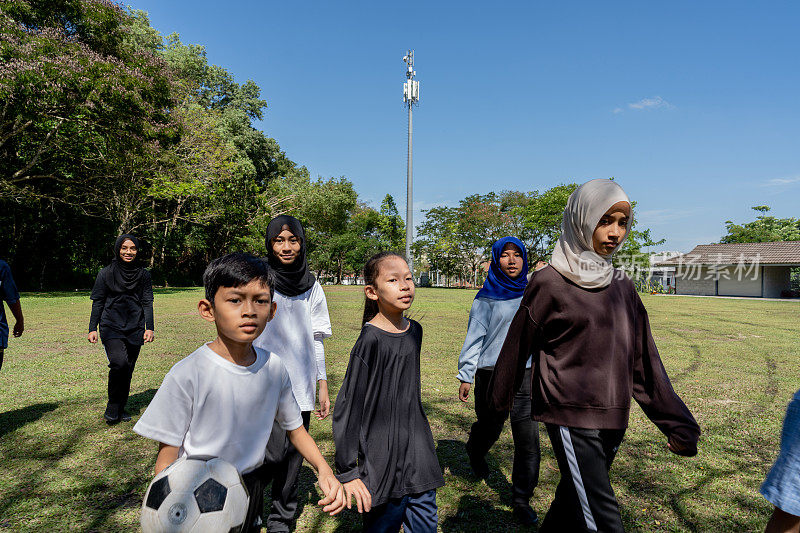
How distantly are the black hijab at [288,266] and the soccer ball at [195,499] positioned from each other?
1805mm

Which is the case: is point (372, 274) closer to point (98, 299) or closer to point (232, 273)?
point (232, 273)

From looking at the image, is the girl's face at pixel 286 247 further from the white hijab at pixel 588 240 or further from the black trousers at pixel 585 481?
the black trousers at pixel 585 481

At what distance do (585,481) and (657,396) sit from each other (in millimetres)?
596

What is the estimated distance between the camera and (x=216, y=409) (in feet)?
6.27

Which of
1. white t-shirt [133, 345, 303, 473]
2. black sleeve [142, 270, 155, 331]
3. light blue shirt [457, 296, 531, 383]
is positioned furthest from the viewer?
black sleeve [142, 270, 155, 331]

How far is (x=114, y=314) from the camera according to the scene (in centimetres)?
539

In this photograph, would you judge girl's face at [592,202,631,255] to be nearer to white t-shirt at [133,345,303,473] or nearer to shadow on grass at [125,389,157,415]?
white t-shirt at [133,345,303,473]

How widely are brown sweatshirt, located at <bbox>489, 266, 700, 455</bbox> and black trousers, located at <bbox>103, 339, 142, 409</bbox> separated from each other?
15.1ft

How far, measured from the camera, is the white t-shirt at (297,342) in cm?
341

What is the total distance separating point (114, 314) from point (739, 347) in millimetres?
13496

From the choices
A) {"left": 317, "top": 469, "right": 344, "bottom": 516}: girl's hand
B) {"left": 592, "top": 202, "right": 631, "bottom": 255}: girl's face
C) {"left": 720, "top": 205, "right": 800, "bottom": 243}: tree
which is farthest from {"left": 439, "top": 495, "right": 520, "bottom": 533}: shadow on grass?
{"left": 720, "top": 205, "right": 800, "bottom": 243}: tree

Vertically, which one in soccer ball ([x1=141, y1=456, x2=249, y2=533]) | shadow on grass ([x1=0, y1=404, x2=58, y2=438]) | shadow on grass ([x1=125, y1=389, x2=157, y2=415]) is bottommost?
shadow on grass ([x1=125, y1=389, x2=157, y2=415])

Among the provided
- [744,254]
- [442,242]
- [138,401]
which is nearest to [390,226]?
[442,242]

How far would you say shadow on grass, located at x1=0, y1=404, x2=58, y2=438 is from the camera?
16.9ft
